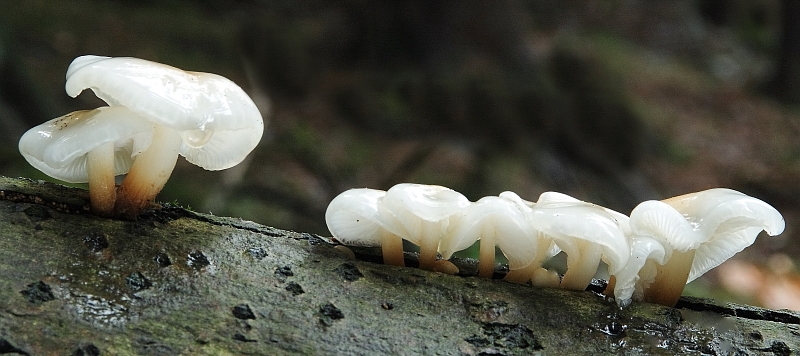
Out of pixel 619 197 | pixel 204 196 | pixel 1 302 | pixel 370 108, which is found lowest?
pixel 1 302

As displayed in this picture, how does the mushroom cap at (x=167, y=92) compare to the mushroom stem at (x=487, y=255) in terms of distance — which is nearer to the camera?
the mushroom cap at (x=167, y=92)

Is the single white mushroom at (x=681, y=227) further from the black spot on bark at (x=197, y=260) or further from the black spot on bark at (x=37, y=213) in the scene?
the black spot on bark at (x=37, y=213)

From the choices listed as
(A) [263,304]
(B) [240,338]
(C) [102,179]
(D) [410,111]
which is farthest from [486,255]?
(D) [410,111]

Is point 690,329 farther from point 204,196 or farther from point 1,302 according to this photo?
point 204,196

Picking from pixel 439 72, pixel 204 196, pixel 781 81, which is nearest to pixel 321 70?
pixel 439 72

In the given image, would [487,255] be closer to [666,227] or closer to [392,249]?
[392,249]

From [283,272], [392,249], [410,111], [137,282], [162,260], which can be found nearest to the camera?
[137,282]

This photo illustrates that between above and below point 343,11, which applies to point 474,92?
below

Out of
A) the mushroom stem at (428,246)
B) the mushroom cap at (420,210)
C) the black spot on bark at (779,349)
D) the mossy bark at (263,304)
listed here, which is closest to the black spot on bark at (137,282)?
the mossy bark at (263,304)
